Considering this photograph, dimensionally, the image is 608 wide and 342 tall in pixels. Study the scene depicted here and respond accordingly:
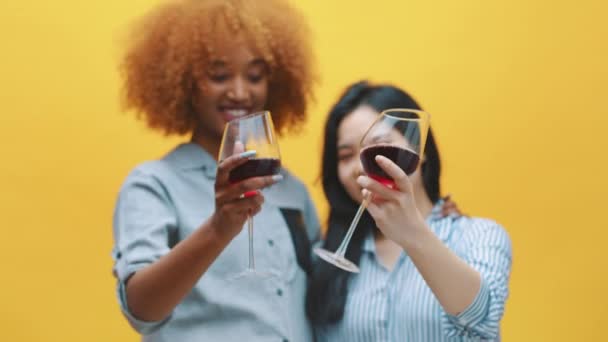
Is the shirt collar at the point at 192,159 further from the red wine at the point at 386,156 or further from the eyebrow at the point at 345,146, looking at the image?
the red wine at the point at 386,156

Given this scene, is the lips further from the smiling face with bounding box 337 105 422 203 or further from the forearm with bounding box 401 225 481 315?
the forearm with bounding box 401 225 481 315

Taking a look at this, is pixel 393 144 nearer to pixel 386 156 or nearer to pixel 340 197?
pixel 386 156

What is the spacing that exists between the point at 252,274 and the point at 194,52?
0.61 m

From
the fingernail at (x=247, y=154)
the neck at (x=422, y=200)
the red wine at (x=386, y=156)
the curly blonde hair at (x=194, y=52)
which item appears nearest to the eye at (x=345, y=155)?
the neck at (x=422, y=200)

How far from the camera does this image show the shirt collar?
5.96ft

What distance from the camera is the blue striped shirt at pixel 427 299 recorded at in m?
1.57

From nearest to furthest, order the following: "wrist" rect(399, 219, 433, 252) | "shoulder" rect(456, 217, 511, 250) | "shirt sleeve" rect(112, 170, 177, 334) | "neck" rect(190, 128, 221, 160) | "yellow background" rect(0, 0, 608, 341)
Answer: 1. "wrist" rect(399, 219, 433, 252)
2. "shirt sleeve" rect(112, 170, 177, 334)
3. "shoulder" rect(456, 217, 511, 250)
4. "neck" rect(190, 128, 221, 160)
5. "yellow background" rect(0, 0, 608, 341)

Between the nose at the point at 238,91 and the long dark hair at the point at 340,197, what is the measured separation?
0.23 meters

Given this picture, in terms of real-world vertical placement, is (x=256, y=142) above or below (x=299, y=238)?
above

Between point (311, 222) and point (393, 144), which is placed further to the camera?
point (311, 222)

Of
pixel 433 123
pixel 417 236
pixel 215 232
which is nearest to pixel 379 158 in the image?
pixel 417 236

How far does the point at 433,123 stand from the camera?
2.63 meters

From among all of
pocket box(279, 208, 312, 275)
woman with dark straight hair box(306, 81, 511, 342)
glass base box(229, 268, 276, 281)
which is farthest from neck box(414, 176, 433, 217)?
glass base box(229, 268, 276, 281)

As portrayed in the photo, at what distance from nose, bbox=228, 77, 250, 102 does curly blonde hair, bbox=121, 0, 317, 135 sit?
0.29 feet
